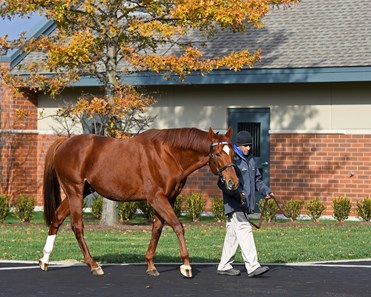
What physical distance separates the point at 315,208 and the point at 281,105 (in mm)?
3673

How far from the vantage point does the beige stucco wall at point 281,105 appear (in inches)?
1074

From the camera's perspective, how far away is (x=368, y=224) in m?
24.4

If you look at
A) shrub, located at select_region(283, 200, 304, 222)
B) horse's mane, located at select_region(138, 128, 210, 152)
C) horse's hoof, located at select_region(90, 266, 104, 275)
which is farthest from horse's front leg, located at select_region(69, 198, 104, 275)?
shrub, located at select_region(283, 200, 304, 222)

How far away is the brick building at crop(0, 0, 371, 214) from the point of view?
27141mm

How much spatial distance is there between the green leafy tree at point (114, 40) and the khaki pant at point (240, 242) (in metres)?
8.01

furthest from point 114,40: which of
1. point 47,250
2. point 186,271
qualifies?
point 186,271

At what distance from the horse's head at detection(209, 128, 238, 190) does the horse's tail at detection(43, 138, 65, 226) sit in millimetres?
2546

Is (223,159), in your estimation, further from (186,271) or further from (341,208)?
(341,208)

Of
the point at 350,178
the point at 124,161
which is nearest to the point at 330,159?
the point at 350,178

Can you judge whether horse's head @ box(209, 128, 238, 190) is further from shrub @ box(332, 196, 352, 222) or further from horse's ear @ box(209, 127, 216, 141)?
shrub @ box(332, 196, 352, 222)

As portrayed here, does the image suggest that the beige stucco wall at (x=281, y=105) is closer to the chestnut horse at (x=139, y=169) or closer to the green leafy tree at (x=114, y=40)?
the green leafy tree at (x=114, y=40)

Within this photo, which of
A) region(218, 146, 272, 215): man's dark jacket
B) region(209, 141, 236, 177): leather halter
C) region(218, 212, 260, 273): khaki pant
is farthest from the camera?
region(218, 146, 272, 215): man's dark jacket

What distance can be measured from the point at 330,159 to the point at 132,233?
7.39 metres

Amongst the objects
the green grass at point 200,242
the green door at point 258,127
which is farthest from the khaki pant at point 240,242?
the green door at point 258,127
